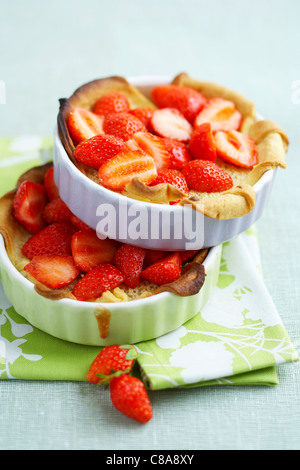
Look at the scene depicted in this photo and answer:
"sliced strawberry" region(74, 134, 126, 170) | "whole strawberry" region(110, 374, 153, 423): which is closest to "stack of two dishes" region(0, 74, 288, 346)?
"sliced strawberry" region(74, 134, 126, 170)

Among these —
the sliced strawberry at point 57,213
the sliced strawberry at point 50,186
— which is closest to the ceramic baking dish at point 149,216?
the sliced strawberry at point 57,213

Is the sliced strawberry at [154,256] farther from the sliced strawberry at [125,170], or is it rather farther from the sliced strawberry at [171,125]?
the sliced strawberry at [171,125]

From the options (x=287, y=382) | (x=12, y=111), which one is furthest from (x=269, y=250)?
(x=12, y=111)

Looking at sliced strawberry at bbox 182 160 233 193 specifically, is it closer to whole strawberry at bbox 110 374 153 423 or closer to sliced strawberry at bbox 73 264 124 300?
A: sliced strawberry at bbox 73 264 124 300

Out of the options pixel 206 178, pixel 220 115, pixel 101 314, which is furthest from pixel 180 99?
pixel 101 314

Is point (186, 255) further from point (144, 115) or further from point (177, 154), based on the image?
point (144, 115)
